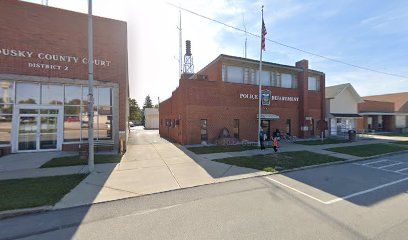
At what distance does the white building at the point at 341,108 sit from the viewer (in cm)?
2777

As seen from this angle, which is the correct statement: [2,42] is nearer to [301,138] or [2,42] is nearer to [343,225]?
[343,225]

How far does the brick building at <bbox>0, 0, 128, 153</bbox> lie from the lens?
13344mm

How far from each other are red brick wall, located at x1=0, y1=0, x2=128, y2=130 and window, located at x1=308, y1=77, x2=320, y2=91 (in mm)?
20989

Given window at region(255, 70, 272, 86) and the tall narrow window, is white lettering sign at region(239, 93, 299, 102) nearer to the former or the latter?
window at region(255, 70, 272, 86)

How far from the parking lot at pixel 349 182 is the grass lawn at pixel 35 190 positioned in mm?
7221

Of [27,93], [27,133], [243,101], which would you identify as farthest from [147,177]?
[243,101]

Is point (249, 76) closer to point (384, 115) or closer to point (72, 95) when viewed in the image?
point (72, 95)

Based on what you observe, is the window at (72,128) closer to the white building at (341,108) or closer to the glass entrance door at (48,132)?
the glass entrance door at (48,132)

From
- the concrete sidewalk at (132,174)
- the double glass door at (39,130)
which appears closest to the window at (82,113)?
the double glass door at (39,130)

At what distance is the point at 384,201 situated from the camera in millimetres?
6047

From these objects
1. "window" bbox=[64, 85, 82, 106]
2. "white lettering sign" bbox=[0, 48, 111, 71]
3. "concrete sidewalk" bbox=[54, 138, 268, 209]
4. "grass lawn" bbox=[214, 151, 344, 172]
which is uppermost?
"white lettering sign" bbox=[0, 48, 111, 71]

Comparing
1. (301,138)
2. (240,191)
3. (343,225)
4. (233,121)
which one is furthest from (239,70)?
(343,225)

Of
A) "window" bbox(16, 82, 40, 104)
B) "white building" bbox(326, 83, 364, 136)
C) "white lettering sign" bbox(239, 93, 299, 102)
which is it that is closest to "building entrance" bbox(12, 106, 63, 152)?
"window" bbox(16, 82, 40, 104)

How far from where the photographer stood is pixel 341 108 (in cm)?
2892
